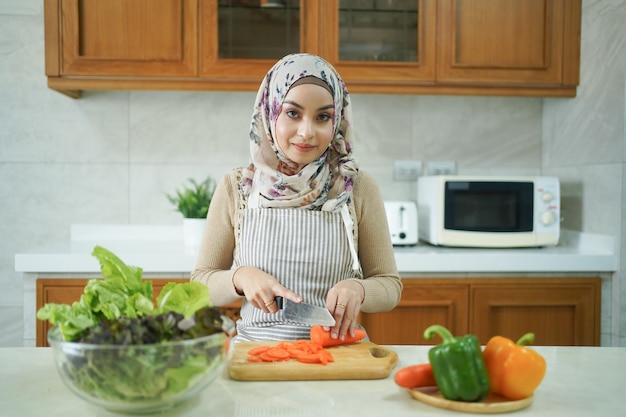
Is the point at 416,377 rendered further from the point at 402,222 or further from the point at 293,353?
the point at 402,222

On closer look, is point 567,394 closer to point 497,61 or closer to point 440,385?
point 440,385

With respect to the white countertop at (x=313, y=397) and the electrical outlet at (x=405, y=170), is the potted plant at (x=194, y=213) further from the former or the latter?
the white countertop at (x=313, y=397)

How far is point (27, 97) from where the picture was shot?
9.00ft

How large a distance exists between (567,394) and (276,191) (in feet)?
2.69

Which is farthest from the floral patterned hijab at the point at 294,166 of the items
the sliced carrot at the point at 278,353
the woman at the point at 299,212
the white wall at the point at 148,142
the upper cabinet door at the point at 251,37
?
the white wall at the point at 148,142

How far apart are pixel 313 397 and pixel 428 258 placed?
1.42 metres

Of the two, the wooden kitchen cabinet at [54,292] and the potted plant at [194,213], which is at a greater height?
the potted plant at [194,213]

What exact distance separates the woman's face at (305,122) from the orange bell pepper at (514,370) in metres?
0.66

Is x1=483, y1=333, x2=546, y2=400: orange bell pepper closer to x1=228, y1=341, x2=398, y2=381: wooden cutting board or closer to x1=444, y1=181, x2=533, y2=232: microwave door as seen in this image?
x1=228, y1=341, x2=398, y2=381: wooden cutting board

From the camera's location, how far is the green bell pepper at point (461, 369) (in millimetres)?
917

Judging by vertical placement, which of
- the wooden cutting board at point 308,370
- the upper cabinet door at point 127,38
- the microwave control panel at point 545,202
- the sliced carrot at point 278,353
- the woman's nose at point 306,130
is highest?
the upper cabinet door at point 127,38

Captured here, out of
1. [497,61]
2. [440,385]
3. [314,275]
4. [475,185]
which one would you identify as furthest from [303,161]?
[497,61]

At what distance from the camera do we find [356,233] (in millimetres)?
1573

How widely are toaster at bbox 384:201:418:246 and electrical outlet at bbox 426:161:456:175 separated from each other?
458mm
